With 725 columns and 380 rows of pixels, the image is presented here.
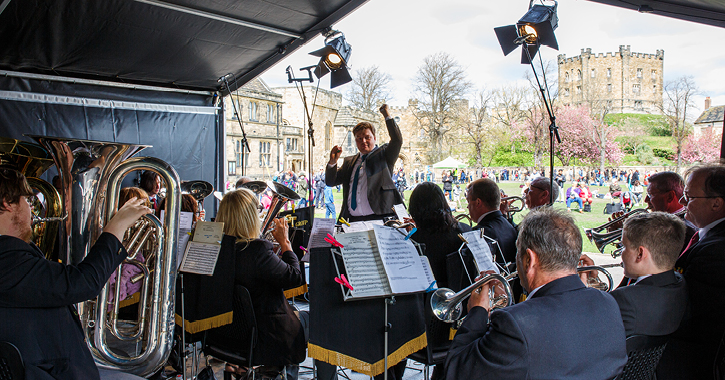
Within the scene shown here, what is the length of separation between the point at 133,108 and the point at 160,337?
Result: 16.4 ft

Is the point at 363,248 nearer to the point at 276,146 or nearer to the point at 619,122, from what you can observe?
the point at 276,146

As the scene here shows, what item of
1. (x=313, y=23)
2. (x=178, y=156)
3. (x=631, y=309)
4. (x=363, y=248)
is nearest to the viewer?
(x=631, y=309)

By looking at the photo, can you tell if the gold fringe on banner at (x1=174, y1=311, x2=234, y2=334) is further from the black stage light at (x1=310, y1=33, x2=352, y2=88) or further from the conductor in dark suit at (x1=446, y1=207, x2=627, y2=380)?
the black stage light at (x1=310, y1=33, x2=352, y2=88)

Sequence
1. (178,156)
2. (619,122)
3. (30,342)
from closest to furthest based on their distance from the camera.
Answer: (30,342) → (178,156) → (619,122)

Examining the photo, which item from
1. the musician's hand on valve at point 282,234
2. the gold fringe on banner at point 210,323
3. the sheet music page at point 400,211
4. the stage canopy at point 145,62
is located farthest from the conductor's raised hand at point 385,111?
the gold fringe on banner at point 210,323

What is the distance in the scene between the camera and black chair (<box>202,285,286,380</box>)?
256 centimetres

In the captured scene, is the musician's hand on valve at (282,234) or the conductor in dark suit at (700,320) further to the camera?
the musician's hand on valve at (282,234)

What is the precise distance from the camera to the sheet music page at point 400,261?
7.12ft

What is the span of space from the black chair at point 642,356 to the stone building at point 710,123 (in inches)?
1411

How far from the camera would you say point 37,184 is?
272 cm

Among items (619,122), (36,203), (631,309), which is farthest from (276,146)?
(619,122)

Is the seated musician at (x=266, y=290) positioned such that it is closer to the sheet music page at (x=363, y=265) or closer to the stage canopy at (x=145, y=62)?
the sheet music page at (x=363, y=265)

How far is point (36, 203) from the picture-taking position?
112 inches

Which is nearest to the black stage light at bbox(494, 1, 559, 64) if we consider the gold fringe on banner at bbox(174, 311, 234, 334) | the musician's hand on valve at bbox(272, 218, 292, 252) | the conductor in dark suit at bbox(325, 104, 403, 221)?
the conductor in dark suit at bbox(325, 104, 403, 221)
